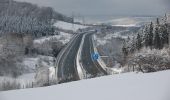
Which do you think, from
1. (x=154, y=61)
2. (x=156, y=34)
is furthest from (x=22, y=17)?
(x=156, y=34)

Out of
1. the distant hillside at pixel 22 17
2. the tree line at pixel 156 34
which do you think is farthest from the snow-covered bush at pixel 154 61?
the distant hillside at pixel 22 17

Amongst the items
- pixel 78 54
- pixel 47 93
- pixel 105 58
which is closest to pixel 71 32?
pixel 105 58

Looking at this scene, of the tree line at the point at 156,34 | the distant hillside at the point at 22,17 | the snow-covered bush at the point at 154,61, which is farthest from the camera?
the distant hillside at the point at 22,17

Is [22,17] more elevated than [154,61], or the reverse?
[22,17]

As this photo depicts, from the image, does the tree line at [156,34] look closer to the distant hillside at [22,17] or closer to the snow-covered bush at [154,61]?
the snow-covered bush at [154,61]

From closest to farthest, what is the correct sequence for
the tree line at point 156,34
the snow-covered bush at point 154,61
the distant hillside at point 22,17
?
the tree line at point 156,34 → the snow-covered bush at point 154,61 → the distant hillside at point 22,17

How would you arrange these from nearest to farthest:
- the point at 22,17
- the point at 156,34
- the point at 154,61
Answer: the point at 156,34, the point at 154,61, the point at 22,17

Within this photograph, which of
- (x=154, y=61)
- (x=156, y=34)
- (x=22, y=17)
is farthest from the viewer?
(x=22, y=17)

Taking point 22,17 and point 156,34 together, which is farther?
point 22,17

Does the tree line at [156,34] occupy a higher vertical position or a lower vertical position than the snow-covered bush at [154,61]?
higher

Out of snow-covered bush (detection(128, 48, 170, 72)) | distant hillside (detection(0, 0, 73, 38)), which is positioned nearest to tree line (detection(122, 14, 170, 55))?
snow-covered bush (detection(128, 48, 170, 72))

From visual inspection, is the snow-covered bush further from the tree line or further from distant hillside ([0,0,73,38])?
distant hillside ([0,0,73,38])

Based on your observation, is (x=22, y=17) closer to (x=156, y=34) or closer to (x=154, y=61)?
(x=154, y=61)

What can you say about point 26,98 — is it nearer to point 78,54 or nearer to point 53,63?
point 53,63
